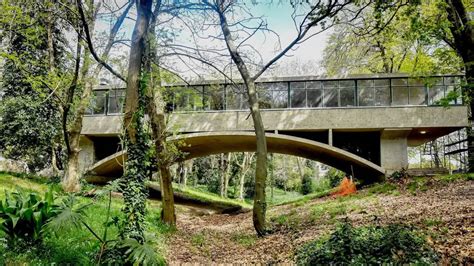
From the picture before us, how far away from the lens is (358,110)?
2166 cm

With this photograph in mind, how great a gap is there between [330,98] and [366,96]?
6.26ft

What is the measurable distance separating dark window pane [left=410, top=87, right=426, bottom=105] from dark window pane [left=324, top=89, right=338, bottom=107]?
13.0 ft

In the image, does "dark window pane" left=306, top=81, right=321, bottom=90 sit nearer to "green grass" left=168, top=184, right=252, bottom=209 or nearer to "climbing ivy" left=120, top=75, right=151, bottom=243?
"green grass" left=168, top=184, right=252, bottom=209

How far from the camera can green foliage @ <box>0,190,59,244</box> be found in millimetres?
5457

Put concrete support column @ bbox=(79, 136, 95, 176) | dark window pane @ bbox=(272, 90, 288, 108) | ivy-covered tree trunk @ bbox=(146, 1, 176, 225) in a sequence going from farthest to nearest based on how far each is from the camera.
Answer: concrete support column @ bbox=(79, 136, 95, 176), dark window pane @ bbox=(272, 90, 288, 108), ivy-covered tree trunk @ bbox=(146, 1, 176, 225)

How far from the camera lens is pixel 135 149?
718cm

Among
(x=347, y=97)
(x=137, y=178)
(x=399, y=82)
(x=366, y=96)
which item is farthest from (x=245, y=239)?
(x=399, y=82)

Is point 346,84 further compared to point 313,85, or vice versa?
point 313,85

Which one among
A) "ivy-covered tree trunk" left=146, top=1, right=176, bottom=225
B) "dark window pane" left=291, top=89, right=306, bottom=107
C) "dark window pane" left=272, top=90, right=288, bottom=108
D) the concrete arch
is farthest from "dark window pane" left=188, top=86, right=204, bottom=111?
"dark window pane" left=291, top=89, right=306, bottom=107

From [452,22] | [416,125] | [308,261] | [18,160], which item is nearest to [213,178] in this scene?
[18,160]

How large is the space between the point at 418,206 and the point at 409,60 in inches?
606

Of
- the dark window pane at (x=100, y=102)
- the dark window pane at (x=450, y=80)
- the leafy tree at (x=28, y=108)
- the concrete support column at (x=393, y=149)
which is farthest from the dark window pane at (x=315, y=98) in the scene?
the leafy tree at (x=28, y=108)

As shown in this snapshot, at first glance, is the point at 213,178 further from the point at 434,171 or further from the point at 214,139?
the point at 434,171

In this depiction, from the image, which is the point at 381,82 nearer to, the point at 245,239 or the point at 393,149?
the point at 393,149
